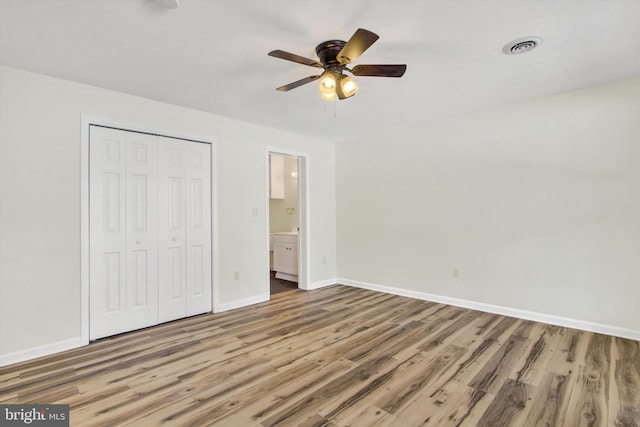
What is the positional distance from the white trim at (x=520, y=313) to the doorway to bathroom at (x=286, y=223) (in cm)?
135

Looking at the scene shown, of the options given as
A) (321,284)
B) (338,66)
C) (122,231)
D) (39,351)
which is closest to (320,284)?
(321,284)

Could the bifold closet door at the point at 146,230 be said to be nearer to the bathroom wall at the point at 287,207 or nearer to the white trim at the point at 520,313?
the white trim at the point at 520,313

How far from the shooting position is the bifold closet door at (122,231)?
120 inches

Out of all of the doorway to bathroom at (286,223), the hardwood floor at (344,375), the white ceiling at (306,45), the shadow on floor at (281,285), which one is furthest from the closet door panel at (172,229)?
the shadow on floor at (281,285)

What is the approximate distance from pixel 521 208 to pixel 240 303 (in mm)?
3593

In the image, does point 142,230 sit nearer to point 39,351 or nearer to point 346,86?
point 39,351

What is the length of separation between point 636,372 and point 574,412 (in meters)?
0.93

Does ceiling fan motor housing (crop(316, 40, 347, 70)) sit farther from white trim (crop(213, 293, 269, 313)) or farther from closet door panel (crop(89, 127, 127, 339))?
white trim (crop(213, 293, 269, 313))

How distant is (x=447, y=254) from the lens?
4145 millimetres

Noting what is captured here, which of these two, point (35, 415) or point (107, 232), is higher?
point (107, 232)

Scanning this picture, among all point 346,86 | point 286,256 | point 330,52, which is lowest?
point 286,256

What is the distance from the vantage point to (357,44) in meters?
1.96

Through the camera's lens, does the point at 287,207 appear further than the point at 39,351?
Yes

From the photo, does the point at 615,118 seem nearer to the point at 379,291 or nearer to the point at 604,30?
the point at 604,30
